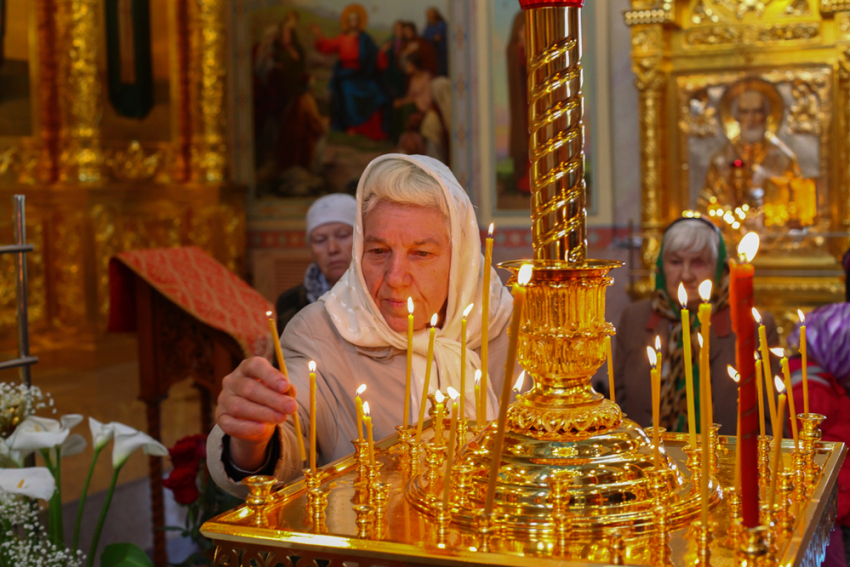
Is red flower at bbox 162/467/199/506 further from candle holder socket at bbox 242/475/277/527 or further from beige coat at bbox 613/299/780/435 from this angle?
candle holder socket at bbox 242/475/277/527

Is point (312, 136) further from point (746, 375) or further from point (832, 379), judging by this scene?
point (746, 375)

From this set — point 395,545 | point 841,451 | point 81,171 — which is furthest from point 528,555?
point 81,171

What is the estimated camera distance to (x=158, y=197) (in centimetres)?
847

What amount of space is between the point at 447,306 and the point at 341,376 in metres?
0.23

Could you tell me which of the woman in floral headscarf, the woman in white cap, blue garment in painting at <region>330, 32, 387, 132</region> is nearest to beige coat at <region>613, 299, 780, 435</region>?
the woman in floral headscarf

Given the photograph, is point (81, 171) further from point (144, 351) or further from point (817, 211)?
point (817, 211)

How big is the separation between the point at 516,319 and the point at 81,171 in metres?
7.43

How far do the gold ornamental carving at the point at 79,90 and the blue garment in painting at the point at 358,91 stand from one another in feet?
7.55

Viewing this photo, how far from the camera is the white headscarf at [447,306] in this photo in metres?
1.65

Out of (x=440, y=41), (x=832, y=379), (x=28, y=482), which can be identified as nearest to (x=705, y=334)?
(x=28, y=482)

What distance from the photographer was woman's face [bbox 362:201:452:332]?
5.28 ft

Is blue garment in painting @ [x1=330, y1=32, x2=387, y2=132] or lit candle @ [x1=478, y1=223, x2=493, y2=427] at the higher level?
blue garment in painting @ [x1=330, y1=32, x2=387, y2=132]

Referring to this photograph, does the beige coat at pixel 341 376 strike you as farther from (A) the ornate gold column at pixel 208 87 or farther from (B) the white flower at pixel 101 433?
(A) the ornate gold column at pixel 208 87

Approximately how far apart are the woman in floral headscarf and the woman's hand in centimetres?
178
